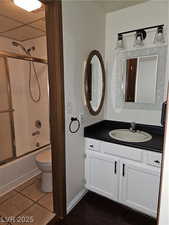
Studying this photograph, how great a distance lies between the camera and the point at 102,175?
1760 millimetres

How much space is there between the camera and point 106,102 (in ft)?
7.20

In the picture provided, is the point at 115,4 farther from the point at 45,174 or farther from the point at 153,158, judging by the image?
the point at 45,174

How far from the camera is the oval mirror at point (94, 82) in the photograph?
5.82ft

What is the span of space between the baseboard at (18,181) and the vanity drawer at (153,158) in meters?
1.71

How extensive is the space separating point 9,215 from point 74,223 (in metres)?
0.71

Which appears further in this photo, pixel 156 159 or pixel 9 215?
Result: pixel 9 215

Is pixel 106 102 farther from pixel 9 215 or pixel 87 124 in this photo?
pixel 9 215

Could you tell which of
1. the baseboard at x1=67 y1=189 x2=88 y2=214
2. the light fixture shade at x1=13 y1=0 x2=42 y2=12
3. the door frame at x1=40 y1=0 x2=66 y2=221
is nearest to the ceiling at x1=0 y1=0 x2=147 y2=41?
the light fixture shade at x1=13 y1=0 x2=42 y2=12

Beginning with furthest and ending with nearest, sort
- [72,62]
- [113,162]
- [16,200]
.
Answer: [16,200]
[113,162]
[72,62]

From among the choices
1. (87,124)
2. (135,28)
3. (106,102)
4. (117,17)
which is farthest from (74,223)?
(117,17)

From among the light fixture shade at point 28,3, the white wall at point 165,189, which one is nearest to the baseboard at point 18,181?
the white wall at point 165,189

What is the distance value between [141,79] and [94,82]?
0.59 metres

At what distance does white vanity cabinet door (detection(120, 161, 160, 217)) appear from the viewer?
145cm

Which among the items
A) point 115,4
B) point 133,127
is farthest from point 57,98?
point 115,4
